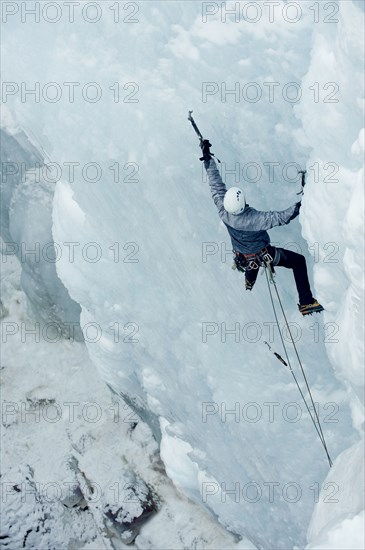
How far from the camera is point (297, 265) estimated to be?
5918 millimetres

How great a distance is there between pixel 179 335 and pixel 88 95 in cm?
317

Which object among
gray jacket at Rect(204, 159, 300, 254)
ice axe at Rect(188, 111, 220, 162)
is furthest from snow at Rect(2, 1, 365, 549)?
ice axe at Rect(188, 111, 220, 162)

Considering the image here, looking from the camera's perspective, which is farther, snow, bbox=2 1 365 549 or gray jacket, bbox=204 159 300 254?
gray jacket, bbox=204 159 300 254

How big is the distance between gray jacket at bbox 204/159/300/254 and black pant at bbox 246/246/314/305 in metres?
0.16

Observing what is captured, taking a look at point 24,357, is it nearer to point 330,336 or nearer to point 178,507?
point 178,507

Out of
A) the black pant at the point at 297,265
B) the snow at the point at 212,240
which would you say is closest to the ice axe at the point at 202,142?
the snow at the point at 212,240

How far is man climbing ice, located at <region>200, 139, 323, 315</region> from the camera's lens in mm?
5469

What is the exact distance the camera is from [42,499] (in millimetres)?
10758

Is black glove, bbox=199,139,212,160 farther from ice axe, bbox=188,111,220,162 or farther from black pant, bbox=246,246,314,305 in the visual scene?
black pant, bbox=246,246,314,305

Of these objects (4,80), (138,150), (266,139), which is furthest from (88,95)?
(266,139)

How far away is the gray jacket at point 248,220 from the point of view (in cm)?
545

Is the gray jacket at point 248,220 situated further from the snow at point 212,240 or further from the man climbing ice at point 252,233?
the snow at point 212,240

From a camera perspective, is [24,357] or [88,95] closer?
[88,95]

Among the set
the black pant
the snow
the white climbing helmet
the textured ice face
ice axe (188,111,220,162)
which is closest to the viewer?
the snow
